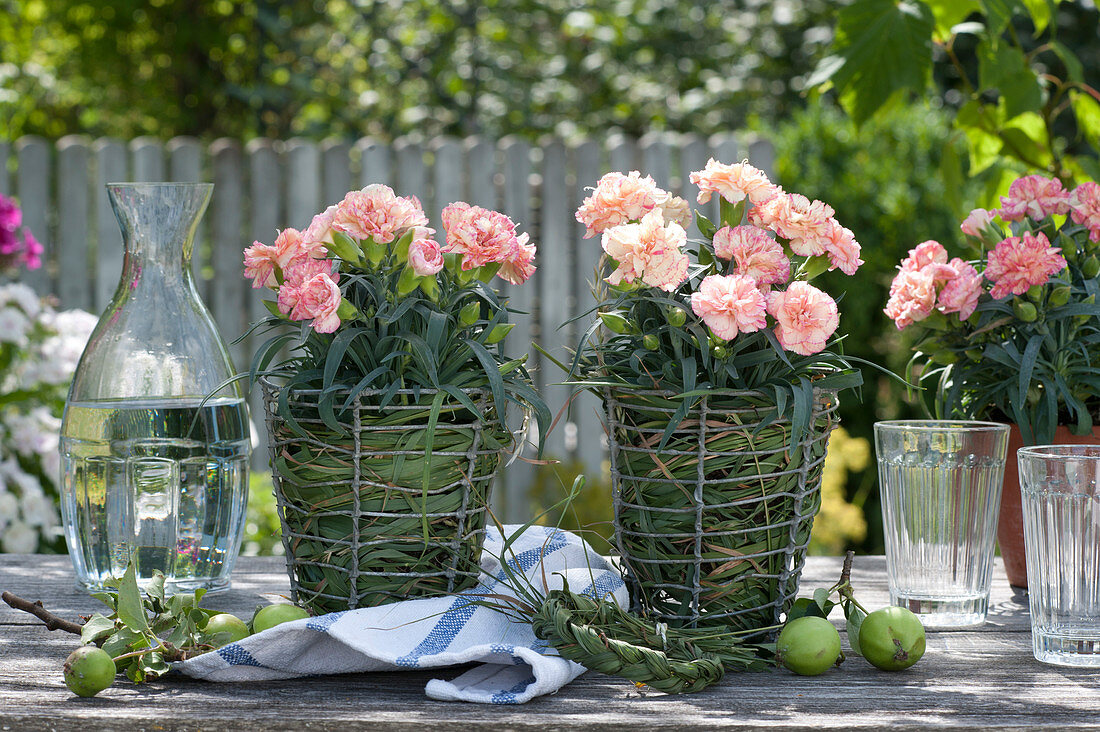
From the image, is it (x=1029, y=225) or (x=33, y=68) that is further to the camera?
(x=33, y=68)

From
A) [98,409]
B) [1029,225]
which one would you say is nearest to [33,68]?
[98,409]

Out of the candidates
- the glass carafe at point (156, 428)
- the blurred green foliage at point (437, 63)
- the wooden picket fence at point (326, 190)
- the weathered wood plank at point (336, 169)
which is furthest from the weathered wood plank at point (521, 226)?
the glass carafe at point (156, 428)

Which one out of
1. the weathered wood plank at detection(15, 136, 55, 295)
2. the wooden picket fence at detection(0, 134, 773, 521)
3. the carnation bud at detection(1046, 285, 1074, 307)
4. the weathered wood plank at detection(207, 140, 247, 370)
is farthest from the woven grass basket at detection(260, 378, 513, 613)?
the weathered wood plank at detection(15, 136, 55, 295)

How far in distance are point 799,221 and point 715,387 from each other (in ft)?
0.53

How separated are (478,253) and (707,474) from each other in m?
0.28

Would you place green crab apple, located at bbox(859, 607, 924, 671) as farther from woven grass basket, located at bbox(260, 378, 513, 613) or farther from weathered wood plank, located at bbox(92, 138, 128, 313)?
weathered wood plank, located at bbox(92, 138, 128, 313)

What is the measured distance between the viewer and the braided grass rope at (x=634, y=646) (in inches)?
32.9

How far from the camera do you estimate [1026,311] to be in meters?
1.07

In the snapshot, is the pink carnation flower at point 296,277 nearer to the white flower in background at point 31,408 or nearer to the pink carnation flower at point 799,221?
the pink carnation flower at point 799,221

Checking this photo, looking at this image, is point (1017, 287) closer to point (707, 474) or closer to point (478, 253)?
point (707, 474)

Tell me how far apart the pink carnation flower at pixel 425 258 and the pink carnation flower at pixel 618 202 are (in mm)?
136

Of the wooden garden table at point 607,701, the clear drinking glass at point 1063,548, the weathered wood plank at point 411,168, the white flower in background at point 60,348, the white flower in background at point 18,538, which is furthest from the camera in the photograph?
the weathered wood plank at point 411,168

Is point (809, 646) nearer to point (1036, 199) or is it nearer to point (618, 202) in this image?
point (618, 202)

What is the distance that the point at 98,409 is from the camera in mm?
1107
